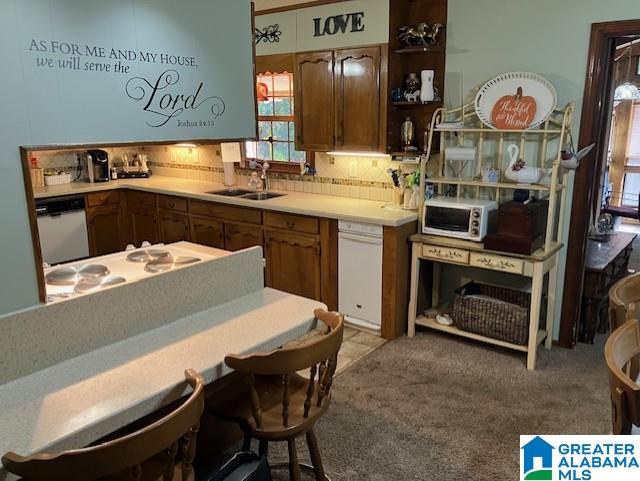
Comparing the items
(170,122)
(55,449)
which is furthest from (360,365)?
(55,449)

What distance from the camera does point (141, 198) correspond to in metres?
5.28

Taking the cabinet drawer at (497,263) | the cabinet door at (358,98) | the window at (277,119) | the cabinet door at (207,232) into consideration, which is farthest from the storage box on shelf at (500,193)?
the cabinet door at (207,232)

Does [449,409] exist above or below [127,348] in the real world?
below

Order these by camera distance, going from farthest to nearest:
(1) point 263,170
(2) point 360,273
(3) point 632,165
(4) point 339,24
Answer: (3) point 632,165
(1) point 263,170
(4) point 339,24
(2) point 360,273

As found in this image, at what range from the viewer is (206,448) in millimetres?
2312

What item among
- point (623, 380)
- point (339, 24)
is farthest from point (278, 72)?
point (623, 380)

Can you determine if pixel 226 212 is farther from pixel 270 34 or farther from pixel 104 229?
pixel 104 229

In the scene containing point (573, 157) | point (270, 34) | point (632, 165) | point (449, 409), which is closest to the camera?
point (449, 409)

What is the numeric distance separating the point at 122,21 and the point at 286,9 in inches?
102

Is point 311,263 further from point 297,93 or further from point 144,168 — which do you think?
point 144,168

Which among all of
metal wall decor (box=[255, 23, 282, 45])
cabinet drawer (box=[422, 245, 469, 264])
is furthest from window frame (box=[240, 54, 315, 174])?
cabinet drawer (box=[422, 245, 469, 264])

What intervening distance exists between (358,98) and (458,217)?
47.3 inches

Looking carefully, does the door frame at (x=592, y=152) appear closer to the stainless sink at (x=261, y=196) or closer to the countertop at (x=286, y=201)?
the countertop at (x=286, y=201)

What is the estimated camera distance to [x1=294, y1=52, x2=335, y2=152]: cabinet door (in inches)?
159
